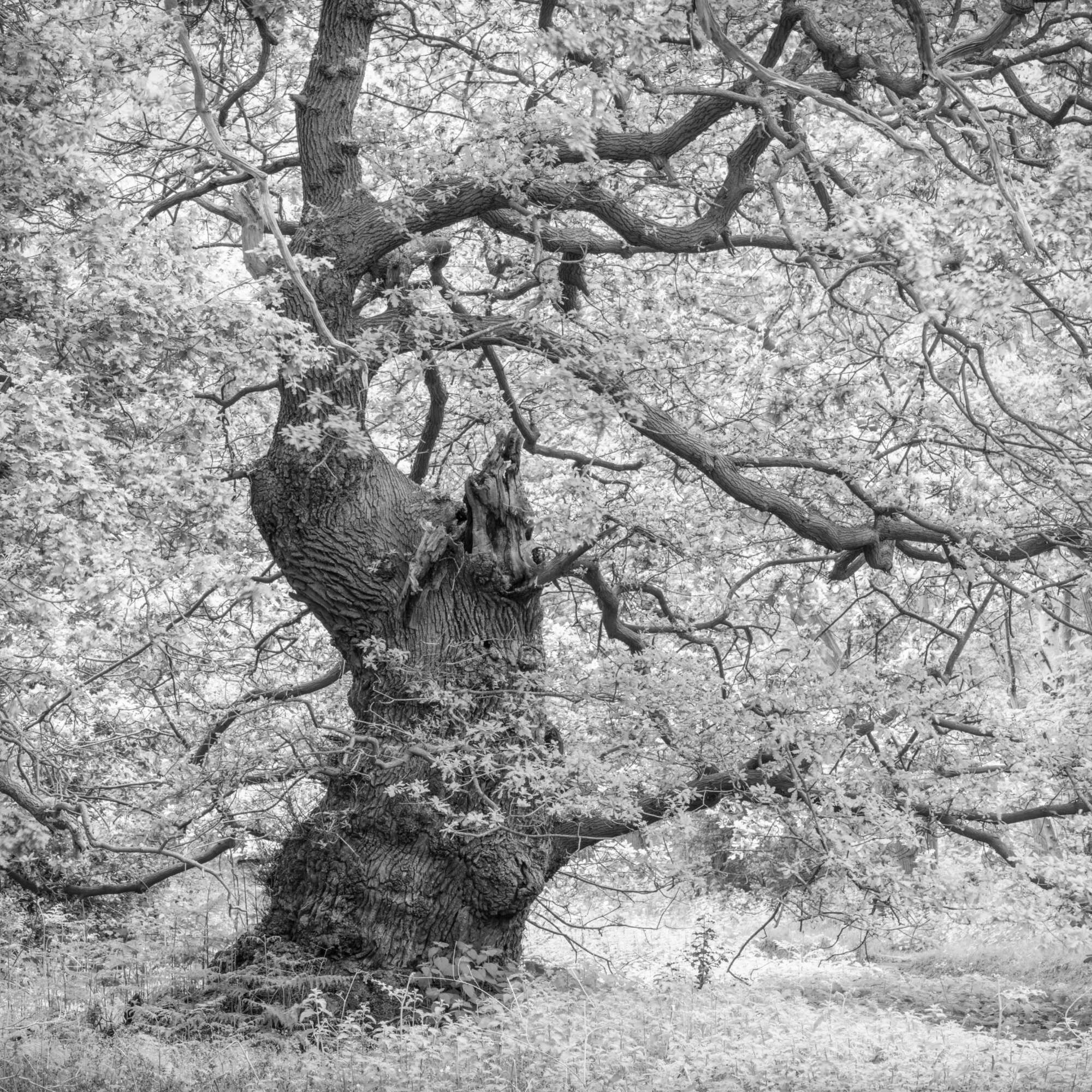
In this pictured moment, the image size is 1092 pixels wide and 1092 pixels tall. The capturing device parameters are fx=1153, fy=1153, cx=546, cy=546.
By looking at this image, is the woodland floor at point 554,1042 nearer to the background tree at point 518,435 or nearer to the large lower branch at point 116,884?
the large lower branch at point 116,884

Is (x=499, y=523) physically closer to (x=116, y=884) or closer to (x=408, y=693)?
(x=408, y=693)

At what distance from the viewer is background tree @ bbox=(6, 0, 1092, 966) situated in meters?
4.95

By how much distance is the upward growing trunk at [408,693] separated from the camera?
23.1 ft

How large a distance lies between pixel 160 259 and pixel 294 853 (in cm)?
407

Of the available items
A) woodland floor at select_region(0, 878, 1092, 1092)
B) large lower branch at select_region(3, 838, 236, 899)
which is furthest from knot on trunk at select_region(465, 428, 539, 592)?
woodland floor at select_region(0, 878, 1092, 1092)

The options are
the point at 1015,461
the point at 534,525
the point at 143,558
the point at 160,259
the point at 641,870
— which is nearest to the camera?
the point at 143,558

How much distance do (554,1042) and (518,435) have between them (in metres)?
3.74

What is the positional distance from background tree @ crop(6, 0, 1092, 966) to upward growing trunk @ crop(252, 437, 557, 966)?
0.10ft

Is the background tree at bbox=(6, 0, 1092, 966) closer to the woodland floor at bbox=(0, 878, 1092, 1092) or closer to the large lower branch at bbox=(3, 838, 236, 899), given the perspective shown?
the large lower branch at bbox=(3, 838, 236, 899)

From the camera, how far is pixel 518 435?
7.69 meters

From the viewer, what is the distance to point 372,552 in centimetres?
767

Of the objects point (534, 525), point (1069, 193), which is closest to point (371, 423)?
point (534, 525)

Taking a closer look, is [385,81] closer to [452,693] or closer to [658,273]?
[658,273]

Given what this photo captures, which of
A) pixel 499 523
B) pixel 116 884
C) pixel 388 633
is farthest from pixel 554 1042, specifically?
pixel 116 884
